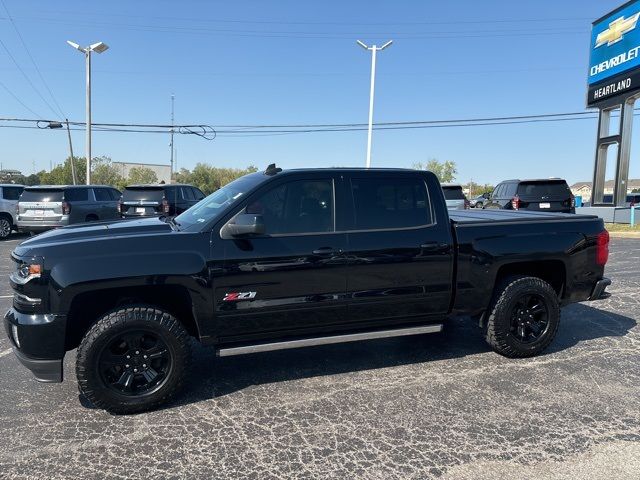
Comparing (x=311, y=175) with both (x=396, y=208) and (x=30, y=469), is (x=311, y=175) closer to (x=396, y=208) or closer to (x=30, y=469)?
(x=396, y=208)

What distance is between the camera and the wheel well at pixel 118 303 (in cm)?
355

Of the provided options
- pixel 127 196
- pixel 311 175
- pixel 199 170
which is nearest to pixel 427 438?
pixel 311 175

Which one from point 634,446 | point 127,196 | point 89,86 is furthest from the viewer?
point 89,86

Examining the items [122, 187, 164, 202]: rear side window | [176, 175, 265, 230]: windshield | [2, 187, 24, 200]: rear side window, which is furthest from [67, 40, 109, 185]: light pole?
[176, 175, 265, 230]: windshield

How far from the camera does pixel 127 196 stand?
13.1 m

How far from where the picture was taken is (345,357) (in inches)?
181

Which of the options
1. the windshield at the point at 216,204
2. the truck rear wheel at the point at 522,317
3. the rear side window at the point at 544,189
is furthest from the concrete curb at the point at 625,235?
the windshield at the point at 216,204

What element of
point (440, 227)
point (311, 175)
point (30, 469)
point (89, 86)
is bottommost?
point (30, 469)

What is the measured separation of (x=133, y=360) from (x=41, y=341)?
64 cm

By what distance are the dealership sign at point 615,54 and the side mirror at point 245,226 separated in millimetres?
21552

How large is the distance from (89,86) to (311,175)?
22635mm

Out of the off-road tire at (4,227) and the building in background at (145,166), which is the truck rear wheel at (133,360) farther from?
the building in background at (145,166)

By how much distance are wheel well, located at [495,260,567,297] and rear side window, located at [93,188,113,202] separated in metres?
13.3

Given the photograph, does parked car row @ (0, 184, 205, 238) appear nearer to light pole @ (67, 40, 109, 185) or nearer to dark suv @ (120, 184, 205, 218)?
→ dark suv @ (120, 184, 205, 218)
